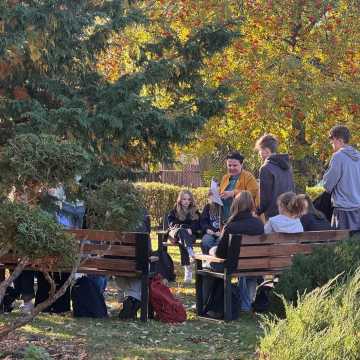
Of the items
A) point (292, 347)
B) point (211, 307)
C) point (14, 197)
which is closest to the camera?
point (292, 347)

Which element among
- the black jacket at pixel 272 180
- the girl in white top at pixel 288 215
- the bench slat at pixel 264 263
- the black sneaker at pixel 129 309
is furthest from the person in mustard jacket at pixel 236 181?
the black sneaker at pixel 129 309

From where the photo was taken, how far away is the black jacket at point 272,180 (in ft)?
29.7

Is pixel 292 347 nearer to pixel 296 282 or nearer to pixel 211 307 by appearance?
pixel 296 282

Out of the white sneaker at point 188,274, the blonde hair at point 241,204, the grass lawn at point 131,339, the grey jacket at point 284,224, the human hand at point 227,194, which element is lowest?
the grass lawn at point 131,339

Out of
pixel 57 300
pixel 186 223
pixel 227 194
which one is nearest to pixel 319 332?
pixel 57 300

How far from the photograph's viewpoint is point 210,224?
405 inches

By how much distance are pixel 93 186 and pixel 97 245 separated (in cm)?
88

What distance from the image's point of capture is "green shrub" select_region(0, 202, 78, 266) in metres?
5.42

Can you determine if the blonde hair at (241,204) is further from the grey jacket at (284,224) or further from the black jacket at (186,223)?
the black jacket at (186,223)

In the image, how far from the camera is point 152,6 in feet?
45.5

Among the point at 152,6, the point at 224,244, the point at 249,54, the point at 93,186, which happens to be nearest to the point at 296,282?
the point at 224,244

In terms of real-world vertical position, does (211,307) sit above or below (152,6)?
below

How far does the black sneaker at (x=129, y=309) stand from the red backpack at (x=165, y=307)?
16cm

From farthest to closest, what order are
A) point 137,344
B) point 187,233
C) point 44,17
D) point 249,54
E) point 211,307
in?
point 249,54 < point 187,233 < point 211,307 < point 44,17 < point 137,344
